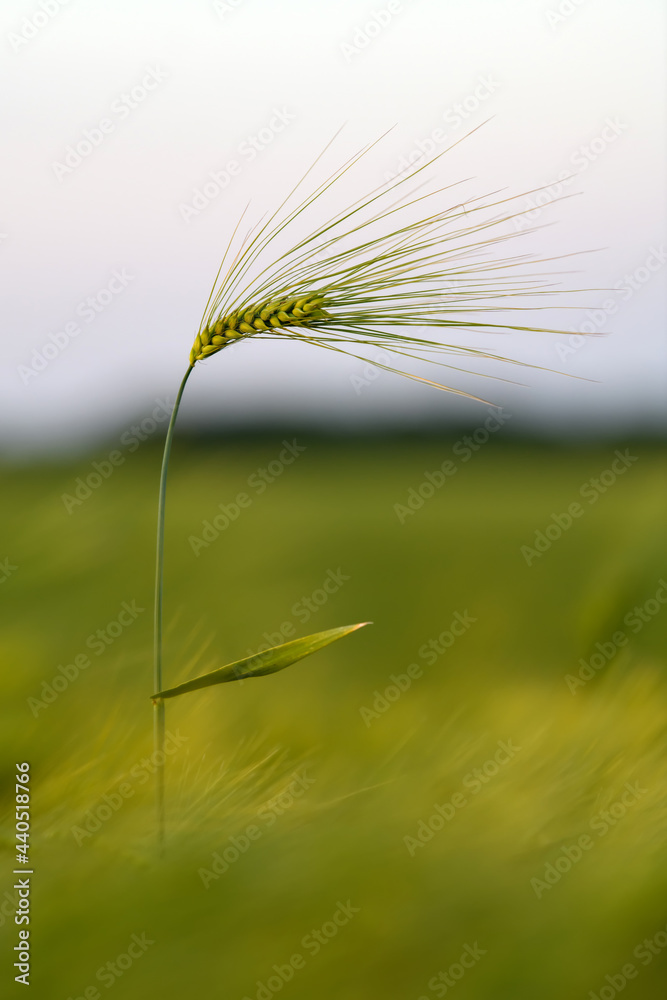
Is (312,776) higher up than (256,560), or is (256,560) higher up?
(256,560)

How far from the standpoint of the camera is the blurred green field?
41 cm

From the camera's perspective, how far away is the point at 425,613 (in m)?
2.05

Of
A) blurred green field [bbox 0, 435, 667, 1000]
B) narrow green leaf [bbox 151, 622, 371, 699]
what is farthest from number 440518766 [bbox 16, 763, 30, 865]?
narrow green leaf [bbox 151, 622, 371, 699]

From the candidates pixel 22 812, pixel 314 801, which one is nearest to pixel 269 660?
pixel 314 801

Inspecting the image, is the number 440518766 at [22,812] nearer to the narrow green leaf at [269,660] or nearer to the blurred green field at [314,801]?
the blurred green field at [314,801]

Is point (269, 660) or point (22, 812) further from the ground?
point (269, 660)

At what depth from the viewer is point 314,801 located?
0.52m

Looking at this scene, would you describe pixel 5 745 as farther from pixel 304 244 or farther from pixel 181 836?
pixel 304 244

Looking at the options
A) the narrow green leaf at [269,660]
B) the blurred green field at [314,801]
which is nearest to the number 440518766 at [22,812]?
the blurred green field at [314,801]

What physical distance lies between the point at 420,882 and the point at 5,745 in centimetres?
40

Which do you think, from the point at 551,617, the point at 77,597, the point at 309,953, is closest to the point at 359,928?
the point at 309,953

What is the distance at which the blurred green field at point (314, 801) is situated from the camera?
1.35ft

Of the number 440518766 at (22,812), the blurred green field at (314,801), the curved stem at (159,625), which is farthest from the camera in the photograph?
the curved stem at (159,625)

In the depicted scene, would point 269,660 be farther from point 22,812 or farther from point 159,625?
point 22,812
